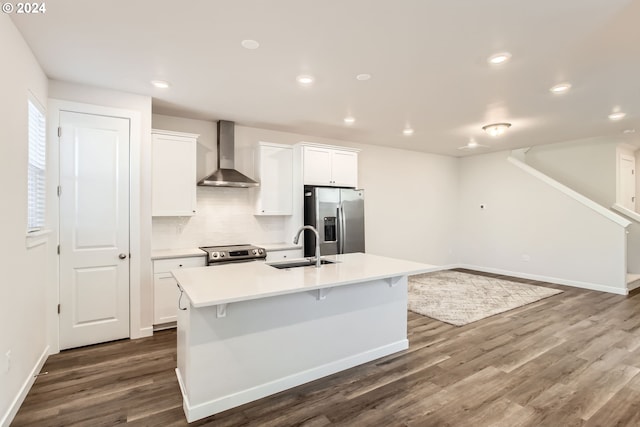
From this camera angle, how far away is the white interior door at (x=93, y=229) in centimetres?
318

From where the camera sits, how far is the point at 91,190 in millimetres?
3273

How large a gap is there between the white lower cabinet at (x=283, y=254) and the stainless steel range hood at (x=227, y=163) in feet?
3.22

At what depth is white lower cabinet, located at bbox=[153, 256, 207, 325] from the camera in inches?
142

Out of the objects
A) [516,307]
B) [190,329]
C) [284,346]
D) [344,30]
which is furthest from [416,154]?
[190,329]

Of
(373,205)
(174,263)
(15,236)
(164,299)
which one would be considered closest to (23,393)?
(15,236)

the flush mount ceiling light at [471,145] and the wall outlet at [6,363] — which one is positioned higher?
the flush mount ceiling light at [471,145]

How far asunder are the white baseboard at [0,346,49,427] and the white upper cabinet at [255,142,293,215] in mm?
2737

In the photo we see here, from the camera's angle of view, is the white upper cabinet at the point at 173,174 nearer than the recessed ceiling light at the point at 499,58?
No

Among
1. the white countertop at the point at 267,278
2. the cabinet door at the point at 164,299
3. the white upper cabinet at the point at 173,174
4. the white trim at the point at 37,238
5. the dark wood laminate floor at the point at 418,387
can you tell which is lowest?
the dark wood laminate floor at the point at 418,387

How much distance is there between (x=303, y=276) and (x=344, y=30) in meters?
1.80

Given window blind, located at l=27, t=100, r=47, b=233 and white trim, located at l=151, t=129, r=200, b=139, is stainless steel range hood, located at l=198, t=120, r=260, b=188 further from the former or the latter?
window blind, located at l=27, t=100, r=47, b=233

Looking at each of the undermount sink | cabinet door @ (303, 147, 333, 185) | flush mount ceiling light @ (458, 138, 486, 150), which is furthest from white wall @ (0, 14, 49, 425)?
flush mount ceiling light @ (458, 138, 486, 150)
